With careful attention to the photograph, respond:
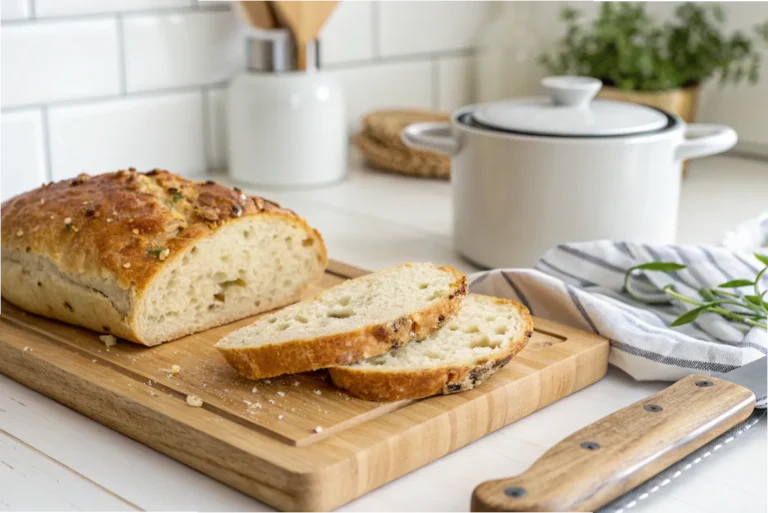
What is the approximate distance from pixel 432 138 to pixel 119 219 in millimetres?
513

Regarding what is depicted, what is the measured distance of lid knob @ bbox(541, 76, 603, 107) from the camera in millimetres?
1382

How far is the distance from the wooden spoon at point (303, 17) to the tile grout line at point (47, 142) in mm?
461

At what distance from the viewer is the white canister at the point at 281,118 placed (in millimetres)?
1854

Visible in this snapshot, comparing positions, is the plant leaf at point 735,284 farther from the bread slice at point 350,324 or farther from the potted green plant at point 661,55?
the potted green plant at point 661,55

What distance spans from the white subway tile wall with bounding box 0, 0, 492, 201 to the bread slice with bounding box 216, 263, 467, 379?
88cm

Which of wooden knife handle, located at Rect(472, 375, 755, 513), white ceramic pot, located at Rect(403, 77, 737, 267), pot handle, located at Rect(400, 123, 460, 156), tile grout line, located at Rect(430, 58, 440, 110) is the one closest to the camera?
wooden knife handle, located at Rect(472, 375, 755, 513)

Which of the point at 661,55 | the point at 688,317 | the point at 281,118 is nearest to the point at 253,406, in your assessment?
the point at 688,317

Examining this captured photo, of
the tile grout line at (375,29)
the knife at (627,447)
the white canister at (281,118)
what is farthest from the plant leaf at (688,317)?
the tile grout line at (375,29)

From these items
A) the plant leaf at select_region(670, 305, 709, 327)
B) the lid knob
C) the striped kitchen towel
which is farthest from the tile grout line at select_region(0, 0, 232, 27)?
the plant leaf at select_region(670, 305, 709, 327)

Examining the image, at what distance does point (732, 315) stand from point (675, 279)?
141 mm

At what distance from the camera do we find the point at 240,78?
1.88 meters

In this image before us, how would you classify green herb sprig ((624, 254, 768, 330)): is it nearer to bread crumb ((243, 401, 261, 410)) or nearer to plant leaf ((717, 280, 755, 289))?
plant leaf ((717, 280, 755, 289))

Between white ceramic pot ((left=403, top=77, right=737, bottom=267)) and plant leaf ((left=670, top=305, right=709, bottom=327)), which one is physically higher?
white ceramic pot ((left=403, top=77, right=737, bottom=267))

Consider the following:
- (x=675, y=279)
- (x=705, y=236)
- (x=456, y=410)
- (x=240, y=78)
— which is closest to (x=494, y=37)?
(x=240, y=78)
